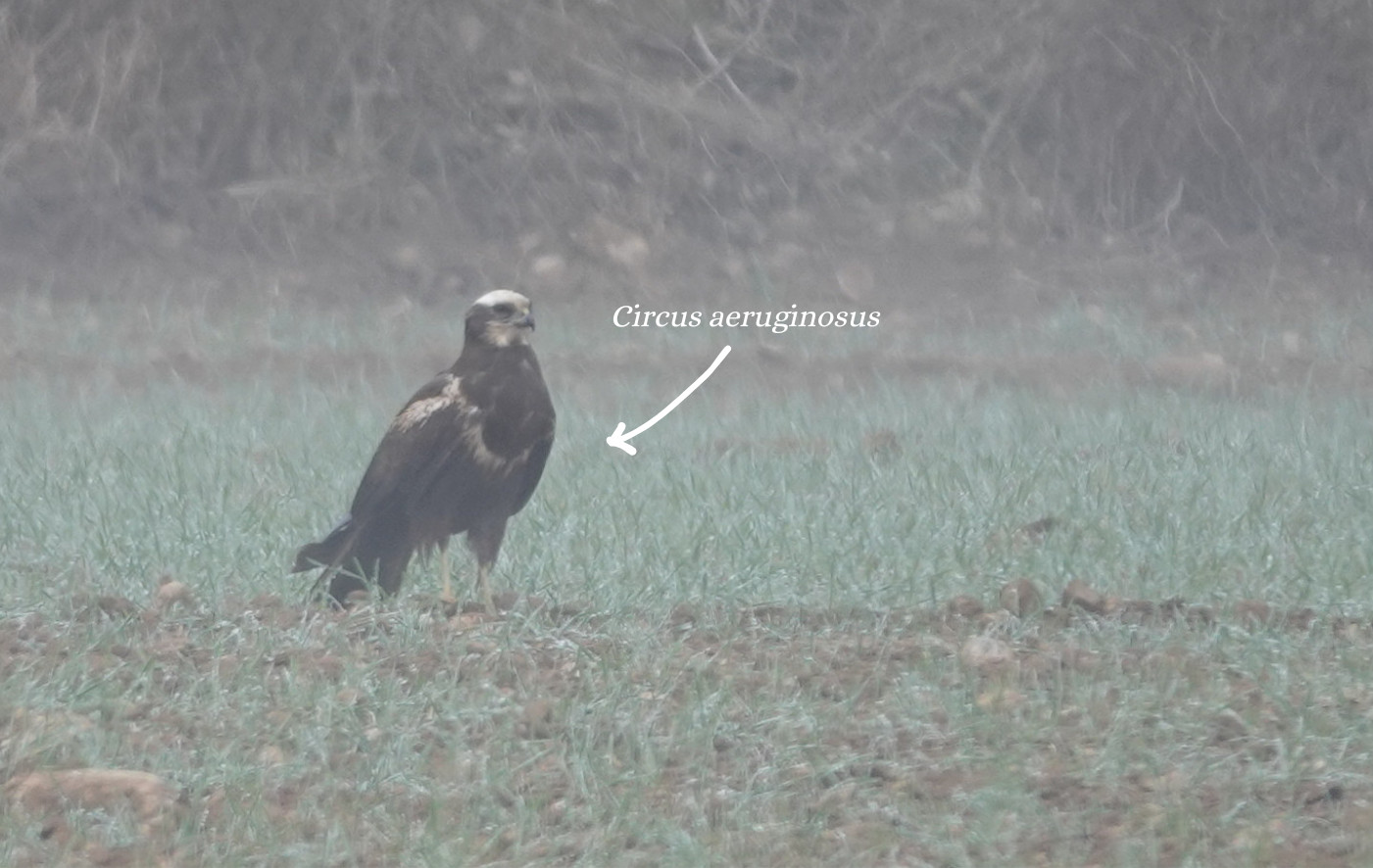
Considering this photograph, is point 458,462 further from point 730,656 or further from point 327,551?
point 730,656

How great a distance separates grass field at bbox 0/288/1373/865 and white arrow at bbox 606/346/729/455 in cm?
11

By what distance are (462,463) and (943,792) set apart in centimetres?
205

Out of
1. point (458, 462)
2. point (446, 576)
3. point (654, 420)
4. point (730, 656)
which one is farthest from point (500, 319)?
point (654, 420)

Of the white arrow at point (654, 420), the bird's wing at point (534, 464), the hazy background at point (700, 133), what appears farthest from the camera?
the hazy background at point (700, 133)

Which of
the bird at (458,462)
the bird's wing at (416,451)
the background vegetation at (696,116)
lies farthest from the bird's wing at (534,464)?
the background vegetation at (696,116)

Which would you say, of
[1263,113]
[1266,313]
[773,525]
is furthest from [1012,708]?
[1263,113]

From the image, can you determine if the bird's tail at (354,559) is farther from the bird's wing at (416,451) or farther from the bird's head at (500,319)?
the bird's head at (500,319)

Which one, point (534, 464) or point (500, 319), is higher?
point (500, 319)

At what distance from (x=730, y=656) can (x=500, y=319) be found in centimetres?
131

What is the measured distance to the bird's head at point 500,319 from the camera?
19.7 feet

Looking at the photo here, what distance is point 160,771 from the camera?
14.4 feet

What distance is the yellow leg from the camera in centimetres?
574

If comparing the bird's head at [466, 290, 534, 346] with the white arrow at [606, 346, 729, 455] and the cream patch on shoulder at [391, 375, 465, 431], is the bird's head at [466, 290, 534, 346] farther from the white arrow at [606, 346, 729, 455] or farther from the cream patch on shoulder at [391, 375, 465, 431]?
the white arrow at [606, 346, 729, 455]

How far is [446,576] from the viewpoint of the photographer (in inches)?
233
